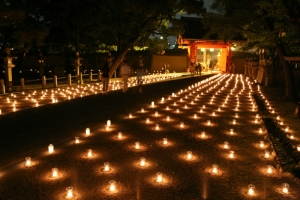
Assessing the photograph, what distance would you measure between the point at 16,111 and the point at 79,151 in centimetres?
597

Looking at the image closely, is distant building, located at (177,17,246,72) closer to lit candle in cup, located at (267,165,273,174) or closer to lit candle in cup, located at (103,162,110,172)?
lit candle in cup, located at (267,165,273,174)

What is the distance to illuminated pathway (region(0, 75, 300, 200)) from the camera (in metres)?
4.65

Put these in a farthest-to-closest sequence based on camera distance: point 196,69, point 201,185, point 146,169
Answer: point 196,69, point 146,169, point 201,185

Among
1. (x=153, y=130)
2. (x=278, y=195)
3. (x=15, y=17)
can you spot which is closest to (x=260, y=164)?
(x=278, y=195)

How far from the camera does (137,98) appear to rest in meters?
14.5

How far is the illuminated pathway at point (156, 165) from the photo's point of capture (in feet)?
15.3

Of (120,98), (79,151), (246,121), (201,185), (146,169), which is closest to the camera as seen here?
(201,185)

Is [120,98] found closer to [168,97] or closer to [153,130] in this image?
[168,97]

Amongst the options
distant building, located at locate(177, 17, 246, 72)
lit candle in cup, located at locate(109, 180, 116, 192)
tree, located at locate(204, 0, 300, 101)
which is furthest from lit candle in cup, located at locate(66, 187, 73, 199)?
distant building, located at locate(177, 17, 246, 72)

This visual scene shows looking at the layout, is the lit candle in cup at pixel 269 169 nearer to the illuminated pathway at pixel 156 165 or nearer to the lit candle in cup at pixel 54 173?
the illuminated pathway at pixel 156 165

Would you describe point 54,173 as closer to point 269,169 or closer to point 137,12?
point 269,169

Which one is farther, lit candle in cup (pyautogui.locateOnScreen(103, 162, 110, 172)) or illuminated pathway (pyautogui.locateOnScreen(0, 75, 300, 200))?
lit candle in cup (pyautogui.locateOnScreen(103, 162, 110, 172))

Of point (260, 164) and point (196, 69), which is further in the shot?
point (196, 69)

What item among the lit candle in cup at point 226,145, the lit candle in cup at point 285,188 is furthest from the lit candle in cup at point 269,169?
the lit candle in cup at point 226,145
